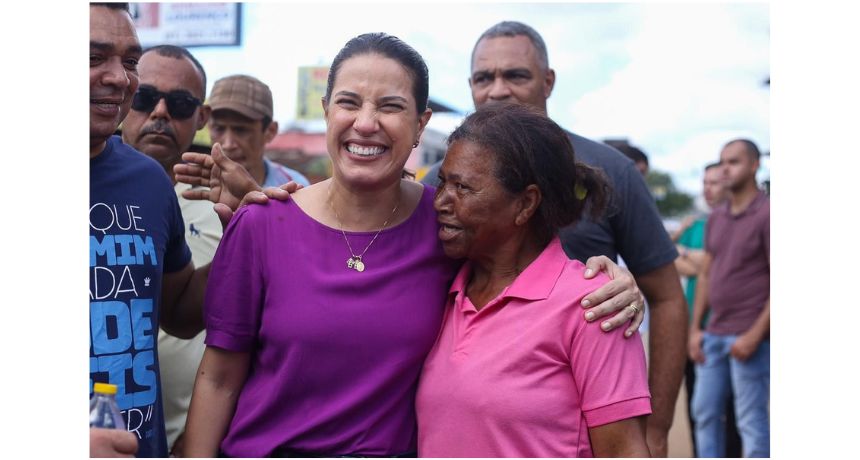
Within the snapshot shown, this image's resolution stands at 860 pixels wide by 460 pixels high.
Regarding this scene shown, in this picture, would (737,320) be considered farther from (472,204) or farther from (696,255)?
(472,204)

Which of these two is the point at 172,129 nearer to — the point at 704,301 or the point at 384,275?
the point at 384,275

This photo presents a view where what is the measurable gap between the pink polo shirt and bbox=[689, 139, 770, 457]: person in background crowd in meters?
4.31

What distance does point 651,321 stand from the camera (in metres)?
4.04

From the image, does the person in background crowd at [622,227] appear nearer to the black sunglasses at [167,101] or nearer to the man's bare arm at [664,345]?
the man's bare arm at [664,345]

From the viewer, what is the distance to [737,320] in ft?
21.9

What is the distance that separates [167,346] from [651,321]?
209cm

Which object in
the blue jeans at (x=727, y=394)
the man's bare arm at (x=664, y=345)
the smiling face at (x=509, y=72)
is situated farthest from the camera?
the blue jeans at (x=727, y=394)

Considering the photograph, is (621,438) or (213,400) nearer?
(621,438)

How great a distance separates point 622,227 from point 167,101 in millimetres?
2057

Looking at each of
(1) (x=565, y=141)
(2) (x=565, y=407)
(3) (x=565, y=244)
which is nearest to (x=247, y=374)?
(2) (x=565, y=407)

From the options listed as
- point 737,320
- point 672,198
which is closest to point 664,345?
point 737,320

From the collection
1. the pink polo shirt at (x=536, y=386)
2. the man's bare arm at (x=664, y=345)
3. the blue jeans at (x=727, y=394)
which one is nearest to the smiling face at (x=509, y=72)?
the man's bare arm at (x=664, y=345)

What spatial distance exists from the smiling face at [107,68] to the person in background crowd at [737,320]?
5073mm

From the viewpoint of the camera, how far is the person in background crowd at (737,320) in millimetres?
6422
